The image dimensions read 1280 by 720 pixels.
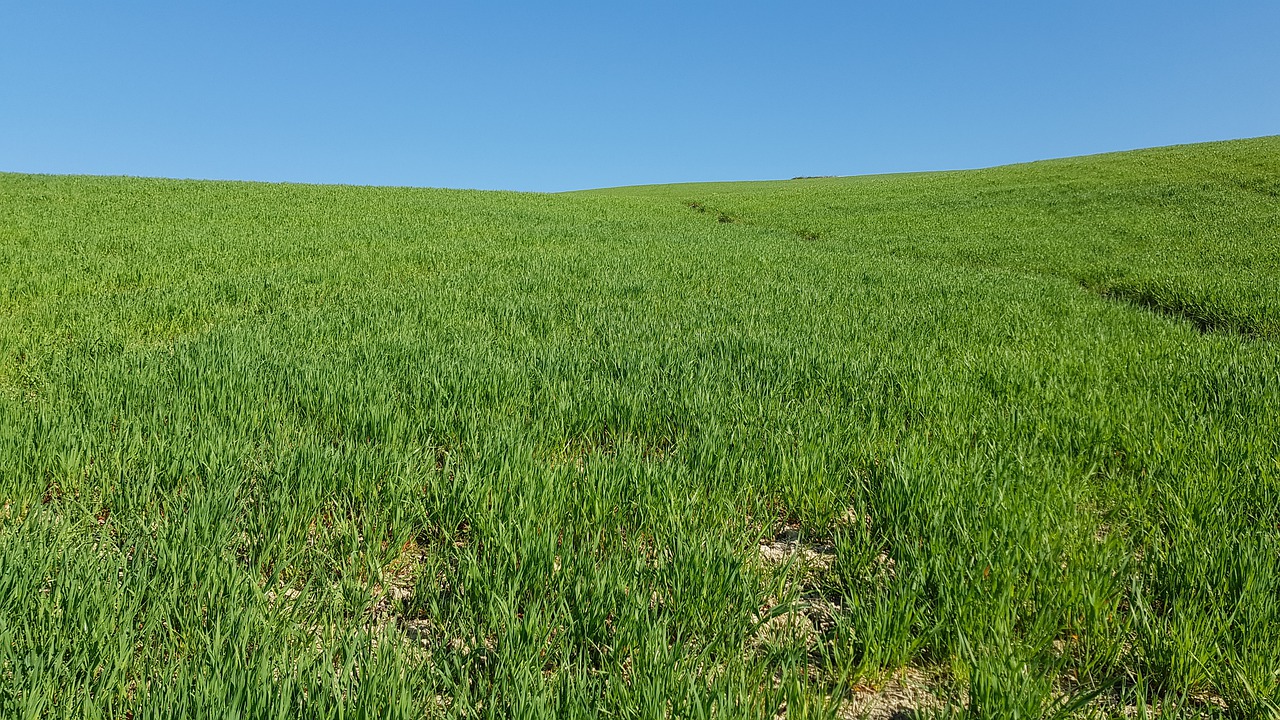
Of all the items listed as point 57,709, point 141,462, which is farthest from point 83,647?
point 141,462

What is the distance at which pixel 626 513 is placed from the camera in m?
2.50

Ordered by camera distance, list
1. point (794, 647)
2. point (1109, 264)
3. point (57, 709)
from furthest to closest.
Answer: point (1109, 264) < point (794, 647) < point (57, 709)

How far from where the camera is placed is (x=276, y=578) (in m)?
1.96

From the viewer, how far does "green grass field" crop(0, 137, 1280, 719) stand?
1.62 meters

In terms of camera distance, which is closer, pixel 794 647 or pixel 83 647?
pixel 83 647

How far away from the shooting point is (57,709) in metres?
1.41

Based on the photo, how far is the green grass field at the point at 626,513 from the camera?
1.62m

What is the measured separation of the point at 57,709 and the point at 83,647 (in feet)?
0.57

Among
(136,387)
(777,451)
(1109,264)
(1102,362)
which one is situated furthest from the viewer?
(1109,264)

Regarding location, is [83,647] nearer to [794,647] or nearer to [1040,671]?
[794,647]

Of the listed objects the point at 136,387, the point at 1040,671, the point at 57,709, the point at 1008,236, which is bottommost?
the point at 1040,671

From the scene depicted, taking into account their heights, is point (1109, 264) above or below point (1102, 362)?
above

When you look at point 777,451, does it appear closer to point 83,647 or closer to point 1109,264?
point 83,647

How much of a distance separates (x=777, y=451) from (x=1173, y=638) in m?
1.52
